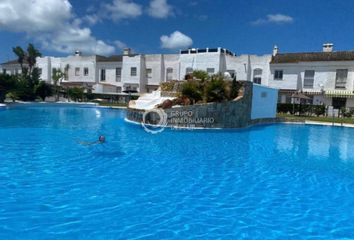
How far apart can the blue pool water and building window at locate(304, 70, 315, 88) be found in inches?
1270

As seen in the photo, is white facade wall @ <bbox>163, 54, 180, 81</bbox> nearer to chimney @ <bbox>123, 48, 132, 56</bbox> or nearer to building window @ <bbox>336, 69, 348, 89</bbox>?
chimney @ <bbox>123, 48, 132, 56</bbox>

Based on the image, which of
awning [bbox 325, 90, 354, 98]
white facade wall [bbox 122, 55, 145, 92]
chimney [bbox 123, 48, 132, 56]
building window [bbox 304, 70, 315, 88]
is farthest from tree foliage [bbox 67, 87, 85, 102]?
awning [bbox 325, 90, 354, 98]

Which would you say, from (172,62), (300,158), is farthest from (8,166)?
(172,62)

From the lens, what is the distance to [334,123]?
29.4 metres

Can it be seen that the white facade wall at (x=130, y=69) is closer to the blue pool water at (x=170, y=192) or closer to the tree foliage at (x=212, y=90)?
the tree foliage at (x=212, y=90)

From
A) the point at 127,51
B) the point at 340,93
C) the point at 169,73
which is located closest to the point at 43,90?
the point at 127,51

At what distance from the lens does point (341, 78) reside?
137 ft

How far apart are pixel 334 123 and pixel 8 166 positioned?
29.6 m

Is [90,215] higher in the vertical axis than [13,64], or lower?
lower

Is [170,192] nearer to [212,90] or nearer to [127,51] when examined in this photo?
[212,90]

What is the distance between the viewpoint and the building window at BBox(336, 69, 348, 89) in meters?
41.6

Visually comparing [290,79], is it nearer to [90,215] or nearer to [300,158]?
[300,158]

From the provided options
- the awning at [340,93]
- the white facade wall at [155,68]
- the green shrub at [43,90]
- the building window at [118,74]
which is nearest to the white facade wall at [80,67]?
the building window at [118,74]

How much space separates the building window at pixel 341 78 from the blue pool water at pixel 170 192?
3157 centimetres
